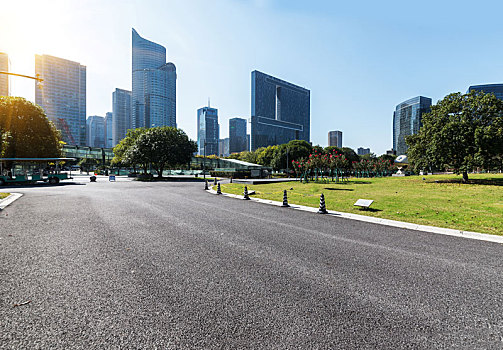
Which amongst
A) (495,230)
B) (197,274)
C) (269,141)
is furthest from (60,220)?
(269,141)

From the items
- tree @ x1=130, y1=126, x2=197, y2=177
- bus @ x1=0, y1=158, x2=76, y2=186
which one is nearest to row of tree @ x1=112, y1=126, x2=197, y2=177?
tree @ x1=130, y1=126, x2=197, y2=177

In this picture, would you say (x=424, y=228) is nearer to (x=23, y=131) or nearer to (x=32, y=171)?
(x=32, y=171)

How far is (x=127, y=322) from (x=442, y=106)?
36382 mm

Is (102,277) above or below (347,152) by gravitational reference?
below

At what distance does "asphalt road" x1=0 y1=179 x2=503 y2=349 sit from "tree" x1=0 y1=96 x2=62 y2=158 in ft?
111

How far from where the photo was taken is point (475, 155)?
2309 cm

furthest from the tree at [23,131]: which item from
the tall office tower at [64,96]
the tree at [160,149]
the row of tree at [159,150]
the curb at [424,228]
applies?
the tall office tower at [64,96]

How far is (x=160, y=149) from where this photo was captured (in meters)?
41.9

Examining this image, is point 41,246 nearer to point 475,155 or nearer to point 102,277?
point 102,277

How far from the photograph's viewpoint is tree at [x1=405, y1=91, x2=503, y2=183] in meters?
22.8

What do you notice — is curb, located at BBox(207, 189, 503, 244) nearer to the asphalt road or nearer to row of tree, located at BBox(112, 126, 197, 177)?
the asphalt road

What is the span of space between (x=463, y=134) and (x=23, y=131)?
2113 inches

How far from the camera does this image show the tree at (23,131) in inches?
1235

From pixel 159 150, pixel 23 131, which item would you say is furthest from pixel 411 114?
pixel 23 131
